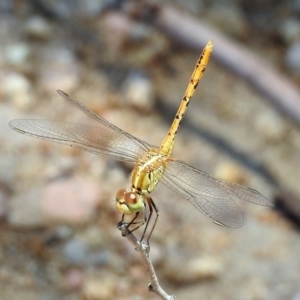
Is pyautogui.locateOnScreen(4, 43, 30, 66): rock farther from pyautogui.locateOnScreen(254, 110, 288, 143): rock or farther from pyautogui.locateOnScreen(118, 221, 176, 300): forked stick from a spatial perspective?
pyautogui.locateOnScreen(118, 221, 176, 300): forked stick

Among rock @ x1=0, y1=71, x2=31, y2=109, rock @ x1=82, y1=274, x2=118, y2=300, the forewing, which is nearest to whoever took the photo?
the forewing

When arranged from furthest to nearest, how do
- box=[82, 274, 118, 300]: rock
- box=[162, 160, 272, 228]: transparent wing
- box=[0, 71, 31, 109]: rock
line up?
1. box=[0, 71, 31, 109]: rock
2. box=[82, 274, 118, 300]: rock
3. box=[162, 160, 272, 228]: transparent wing

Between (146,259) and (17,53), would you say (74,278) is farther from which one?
(17,53)

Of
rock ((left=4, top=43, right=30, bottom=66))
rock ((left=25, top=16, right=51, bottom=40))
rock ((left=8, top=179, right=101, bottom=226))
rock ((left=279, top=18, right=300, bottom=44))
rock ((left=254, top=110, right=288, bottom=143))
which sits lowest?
rock ((left=8, top=179, right=101, bottom=226))

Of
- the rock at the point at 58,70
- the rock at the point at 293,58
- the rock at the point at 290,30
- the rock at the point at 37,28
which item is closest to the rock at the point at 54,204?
the rock at the point at 58,70

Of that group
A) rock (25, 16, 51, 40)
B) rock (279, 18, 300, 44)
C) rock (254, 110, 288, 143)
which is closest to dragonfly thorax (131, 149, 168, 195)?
rock (254, 110, 288, 143)

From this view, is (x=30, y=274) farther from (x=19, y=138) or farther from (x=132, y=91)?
(x=132, y=91)

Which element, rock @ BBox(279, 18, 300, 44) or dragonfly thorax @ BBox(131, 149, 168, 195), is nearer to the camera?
dragonfly thorax @ BBox(131, 149, 168, 195)
